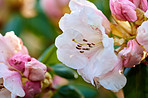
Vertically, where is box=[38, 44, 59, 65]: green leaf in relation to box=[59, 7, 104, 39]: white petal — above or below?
below

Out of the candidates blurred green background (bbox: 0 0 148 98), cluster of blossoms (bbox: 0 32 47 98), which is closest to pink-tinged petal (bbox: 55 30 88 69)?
cluster of blossoms (bbox: 0 32 47 98)

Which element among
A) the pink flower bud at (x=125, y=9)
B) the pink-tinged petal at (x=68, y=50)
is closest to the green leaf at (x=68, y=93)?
the pink-tinged petal at (x=68, y=50)

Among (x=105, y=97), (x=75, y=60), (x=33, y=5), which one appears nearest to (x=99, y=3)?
(x=75, y=60)

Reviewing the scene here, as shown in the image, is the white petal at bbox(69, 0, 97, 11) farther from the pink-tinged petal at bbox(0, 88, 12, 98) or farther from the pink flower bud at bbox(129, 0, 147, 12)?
the pink-tinged petal at bbox(0, 88, 12, 98)

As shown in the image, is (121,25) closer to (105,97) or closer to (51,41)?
(105,97)

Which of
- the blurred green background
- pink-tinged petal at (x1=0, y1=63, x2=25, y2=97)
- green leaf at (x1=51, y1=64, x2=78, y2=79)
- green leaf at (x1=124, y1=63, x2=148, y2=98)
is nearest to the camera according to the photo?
pink-tinged petal at (x1=0, y1=63, x2=25, y2=97)

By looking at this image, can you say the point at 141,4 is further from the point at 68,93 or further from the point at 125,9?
the point at 68,93

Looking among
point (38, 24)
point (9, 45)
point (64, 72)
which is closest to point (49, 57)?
point (64, 72)
